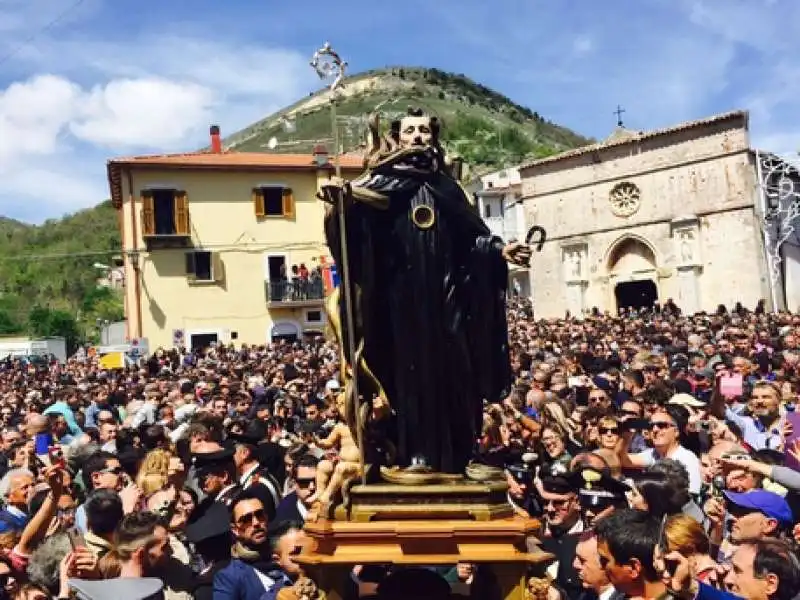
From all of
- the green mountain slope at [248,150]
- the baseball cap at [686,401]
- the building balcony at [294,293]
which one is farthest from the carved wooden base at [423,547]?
the green mountain slope at [248,150]

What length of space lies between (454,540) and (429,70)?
13522cm

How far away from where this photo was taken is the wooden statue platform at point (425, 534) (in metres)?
3.36

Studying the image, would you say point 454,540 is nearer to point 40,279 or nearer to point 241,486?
point 241,486

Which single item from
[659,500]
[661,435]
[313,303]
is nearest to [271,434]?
[661,435]

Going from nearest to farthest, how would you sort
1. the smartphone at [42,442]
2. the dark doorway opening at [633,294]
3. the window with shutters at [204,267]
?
the smartphone at [42,442]
the dark doorway opening at [633,294]
the window with shutters at [204,267]

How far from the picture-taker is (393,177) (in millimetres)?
4043

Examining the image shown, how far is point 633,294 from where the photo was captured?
116ft

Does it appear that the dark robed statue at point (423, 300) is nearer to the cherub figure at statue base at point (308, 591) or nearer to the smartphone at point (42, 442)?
the cherub figure at statue base at point (308, 591)

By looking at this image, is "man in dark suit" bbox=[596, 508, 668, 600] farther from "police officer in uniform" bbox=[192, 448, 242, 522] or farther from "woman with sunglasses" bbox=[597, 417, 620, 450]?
"police officer in uniform" bbox=[192, 448, 242, 522]

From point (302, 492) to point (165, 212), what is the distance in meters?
32.5

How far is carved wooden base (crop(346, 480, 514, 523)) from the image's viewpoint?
3.49m

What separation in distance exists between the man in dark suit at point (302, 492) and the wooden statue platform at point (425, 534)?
2315 mm

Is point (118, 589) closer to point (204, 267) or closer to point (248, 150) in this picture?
point (204, 267)

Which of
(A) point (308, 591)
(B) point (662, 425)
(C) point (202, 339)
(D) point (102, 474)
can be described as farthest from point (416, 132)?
(C) point (202, 339)
